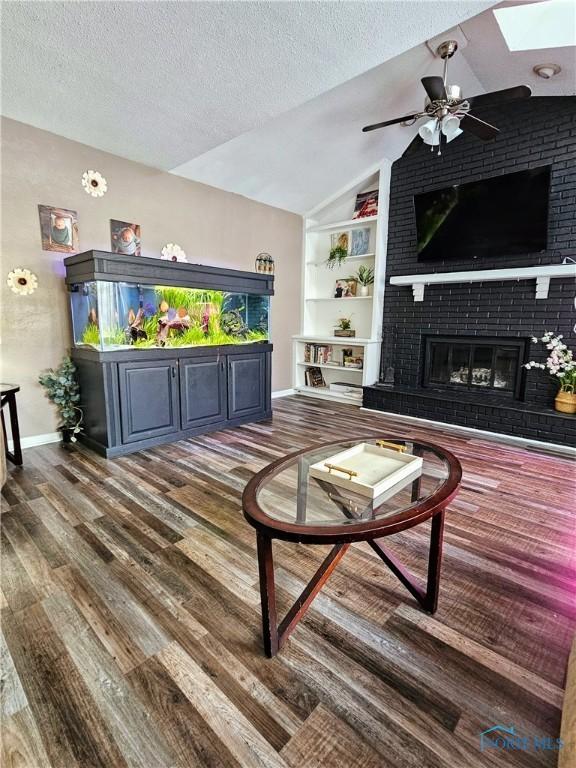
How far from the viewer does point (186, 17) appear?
1864 mm

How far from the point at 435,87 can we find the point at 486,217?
5.45 ft

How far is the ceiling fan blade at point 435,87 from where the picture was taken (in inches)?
98.9

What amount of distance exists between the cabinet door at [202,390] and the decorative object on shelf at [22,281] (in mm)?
1326

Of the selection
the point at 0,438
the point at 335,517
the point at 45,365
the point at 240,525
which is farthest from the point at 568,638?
the point at 45,365

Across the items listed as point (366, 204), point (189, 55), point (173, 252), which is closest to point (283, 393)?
point (173, 252)

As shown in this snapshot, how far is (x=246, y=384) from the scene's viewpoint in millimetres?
3971

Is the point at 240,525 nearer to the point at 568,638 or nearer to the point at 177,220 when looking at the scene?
the point at 568,638

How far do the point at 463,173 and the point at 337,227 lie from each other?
1.63m

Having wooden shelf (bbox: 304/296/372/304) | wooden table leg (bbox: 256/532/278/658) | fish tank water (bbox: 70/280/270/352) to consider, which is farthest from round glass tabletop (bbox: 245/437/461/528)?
wooden shelf (bbox: 304/296/372/304)

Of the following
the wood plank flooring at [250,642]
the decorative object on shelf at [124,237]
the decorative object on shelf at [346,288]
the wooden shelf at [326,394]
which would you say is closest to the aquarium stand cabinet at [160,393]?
the wood plank flooring at [250,642]

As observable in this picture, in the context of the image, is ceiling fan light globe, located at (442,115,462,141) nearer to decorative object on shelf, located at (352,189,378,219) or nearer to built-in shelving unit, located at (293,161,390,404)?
built-in shelving unit, located at (293,161,390,404)

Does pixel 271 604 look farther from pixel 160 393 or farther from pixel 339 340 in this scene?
pixel 339 340

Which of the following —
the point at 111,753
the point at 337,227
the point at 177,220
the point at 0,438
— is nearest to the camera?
the point at 111,753

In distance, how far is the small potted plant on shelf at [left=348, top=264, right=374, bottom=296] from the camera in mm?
4945
